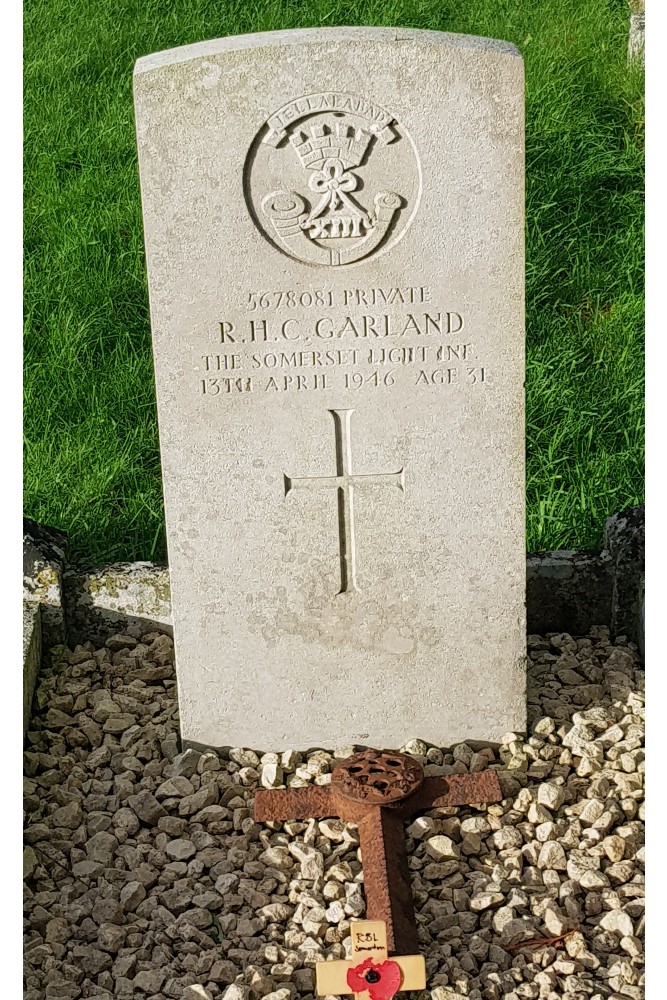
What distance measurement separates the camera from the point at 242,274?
289 centimetres

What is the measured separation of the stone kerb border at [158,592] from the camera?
369cm

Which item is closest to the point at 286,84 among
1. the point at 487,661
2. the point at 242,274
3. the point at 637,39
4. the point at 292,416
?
the point at 242,274

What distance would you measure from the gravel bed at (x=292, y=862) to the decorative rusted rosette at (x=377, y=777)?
0.32 ft

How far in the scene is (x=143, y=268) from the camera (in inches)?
197

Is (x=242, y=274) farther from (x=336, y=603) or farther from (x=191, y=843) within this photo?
(x=191, y=843)

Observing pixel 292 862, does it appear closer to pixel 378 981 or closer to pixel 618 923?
pixel 378 981

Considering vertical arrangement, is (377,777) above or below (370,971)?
above

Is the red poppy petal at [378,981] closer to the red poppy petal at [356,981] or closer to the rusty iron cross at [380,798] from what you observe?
the red poppy petal at [356,981]

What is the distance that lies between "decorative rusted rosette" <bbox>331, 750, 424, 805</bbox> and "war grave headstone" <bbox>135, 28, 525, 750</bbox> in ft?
0.58

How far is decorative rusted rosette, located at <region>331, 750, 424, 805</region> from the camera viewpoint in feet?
9.48

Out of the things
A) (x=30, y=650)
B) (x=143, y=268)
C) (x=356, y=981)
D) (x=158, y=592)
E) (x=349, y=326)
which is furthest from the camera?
(x=143, y=268)

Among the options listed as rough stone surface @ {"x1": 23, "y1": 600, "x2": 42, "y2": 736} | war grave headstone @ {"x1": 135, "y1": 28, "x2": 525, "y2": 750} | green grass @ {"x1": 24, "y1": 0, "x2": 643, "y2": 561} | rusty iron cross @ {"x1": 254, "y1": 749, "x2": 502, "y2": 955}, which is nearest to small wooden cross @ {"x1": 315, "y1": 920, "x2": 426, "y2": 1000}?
rusty iron cross @ {"x1": 254, "y1": 749, "x2": 502, "y2": 955}

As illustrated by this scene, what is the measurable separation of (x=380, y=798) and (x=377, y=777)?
9 cm

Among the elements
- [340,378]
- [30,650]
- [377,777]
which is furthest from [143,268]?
[377,777]
